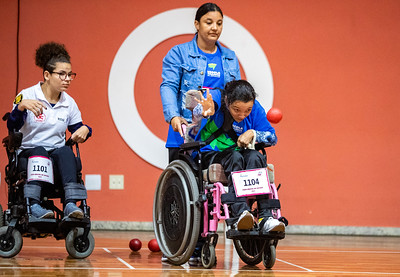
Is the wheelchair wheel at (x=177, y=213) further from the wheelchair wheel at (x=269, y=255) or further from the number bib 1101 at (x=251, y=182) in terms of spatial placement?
the wheelchair wheel at (x=269, y=255)

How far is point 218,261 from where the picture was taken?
281cm

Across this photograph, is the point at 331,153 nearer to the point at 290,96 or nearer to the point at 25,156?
the point at 290,96

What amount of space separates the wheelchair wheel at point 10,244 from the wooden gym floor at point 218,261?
0.15 ft

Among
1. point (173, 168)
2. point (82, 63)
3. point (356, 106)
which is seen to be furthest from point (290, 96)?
point (173, 168)

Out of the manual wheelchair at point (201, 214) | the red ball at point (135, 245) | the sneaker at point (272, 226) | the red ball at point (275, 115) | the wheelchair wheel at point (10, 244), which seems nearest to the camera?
the sneaker at point (272, 226)

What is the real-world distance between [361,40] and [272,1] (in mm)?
747

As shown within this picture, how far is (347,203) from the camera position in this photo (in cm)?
482

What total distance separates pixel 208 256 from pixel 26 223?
787 millimetres

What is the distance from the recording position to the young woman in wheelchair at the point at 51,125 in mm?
2709

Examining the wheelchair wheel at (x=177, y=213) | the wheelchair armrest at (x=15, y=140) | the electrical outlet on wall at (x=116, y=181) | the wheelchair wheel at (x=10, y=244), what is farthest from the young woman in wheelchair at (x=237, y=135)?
the electrical outlet on wall at (x=116, y=181)

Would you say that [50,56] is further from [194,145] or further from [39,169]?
[194,145]

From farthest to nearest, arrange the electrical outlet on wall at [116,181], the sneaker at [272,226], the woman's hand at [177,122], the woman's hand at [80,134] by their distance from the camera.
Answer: the electrical outlet on wall at [116,181], the woman's hand at [80,134], the woman's hand at [177,122], the sneaker at [272,226]

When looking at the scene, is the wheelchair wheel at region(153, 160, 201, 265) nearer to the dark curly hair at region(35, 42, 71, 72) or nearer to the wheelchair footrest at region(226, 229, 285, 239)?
the wheelchair footrest at region(226, 229, 285, 239)

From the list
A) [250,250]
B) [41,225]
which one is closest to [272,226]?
[250,250]
